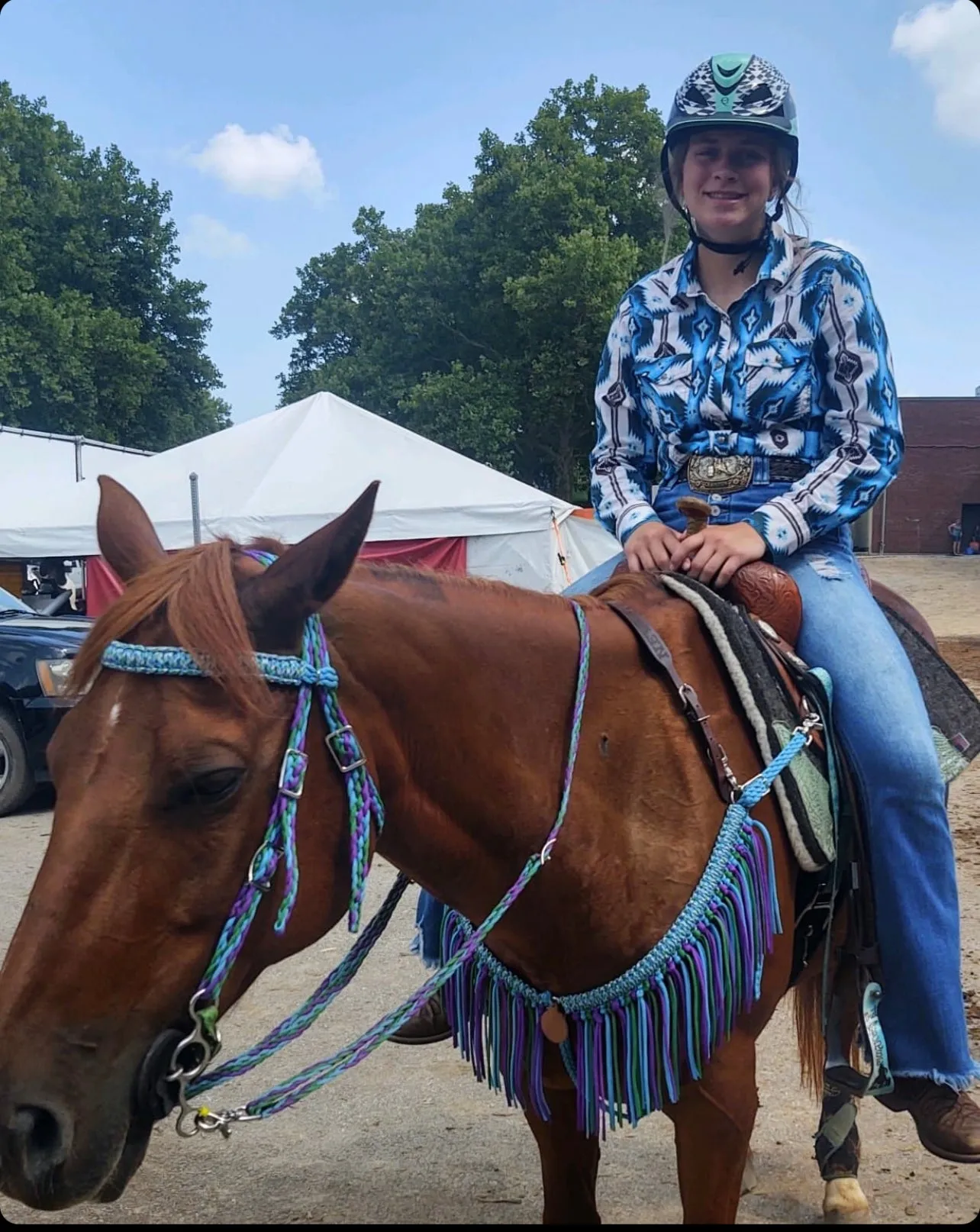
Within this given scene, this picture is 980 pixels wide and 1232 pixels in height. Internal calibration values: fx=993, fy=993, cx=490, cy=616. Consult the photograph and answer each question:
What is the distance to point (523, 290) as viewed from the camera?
24.4m

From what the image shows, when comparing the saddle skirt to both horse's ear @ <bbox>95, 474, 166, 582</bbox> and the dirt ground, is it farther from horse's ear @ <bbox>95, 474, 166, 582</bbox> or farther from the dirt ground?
the dirt ground

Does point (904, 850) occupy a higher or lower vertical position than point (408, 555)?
lower

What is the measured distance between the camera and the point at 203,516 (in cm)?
1218

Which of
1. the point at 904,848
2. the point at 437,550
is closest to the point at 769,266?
the point at 904,848

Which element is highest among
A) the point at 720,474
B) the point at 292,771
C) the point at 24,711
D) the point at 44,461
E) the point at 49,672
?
the point at 44,461

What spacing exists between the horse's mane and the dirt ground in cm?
206

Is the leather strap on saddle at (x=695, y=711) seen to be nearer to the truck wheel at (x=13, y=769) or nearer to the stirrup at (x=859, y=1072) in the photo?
the stirrup at (x=859, y=1072)

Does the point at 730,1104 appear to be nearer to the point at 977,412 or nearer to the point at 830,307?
the point at 830,307

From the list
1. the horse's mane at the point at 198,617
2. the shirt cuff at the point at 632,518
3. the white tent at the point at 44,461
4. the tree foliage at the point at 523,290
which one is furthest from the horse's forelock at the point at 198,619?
the tree foliage at the point at 523,290

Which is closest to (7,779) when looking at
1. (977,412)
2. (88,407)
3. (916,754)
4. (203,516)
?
(203,516)

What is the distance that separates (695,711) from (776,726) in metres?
0.21

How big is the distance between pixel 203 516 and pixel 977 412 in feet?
126

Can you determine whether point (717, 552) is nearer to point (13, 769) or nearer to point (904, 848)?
point (904, 848)

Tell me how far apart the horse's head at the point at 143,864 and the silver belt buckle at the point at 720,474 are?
137cm
